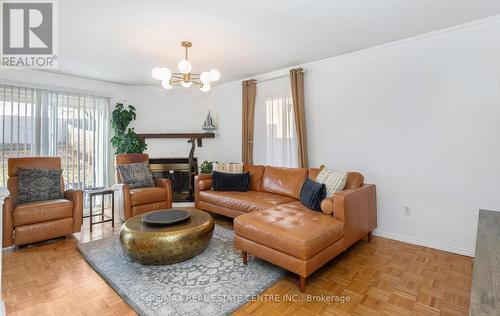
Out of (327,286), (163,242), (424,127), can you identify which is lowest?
(327,286)

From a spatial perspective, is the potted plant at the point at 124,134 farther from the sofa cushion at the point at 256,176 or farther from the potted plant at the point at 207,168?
the sofa cushion at the point at 256,176

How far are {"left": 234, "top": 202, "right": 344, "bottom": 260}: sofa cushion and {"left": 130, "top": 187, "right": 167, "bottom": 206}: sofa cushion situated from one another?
1912 millimetres

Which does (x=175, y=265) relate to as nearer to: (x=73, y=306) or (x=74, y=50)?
(x=73, y=306)

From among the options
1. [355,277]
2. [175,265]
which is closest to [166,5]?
[175,265]

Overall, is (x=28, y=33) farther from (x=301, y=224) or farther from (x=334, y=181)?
(x=334, y=181)

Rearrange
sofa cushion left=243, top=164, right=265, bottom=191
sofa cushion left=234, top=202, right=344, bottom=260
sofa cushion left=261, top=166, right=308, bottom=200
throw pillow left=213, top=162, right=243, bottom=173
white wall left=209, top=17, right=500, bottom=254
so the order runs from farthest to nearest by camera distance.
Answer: throw pillow left=213, top=162, right=243, bottom=173 → sofa cushion left=243, top=164, right=265, bottom=191 → sofa cushion left=261, top=166, right=308, bottom=200 → white wall left=209, top=17, right=500, bottom=254 → sofa cushion left=234, top=202, right=344, bottom=260

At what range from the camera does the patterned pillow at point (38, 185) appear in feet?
9.93

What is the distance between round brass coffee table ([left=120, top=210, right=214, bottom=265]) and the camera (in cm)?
223

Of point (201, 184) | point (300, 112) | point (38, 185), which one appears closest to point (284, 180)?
point (300, 112)

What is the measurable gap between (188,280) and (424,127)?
3016 mm

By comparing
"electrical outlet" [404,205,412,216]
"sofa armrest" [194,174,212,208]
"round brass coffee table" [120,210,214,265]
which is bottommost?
"round brass coffee table" [120,210,214,265]

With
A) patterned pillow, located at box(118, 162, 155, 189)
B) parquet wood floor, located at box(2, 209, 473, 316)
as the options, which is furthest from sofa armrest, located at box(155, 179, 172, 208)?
parquet wood floor, located at box(2, 209, 473, 316)

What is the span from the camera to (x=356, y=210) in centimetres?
260

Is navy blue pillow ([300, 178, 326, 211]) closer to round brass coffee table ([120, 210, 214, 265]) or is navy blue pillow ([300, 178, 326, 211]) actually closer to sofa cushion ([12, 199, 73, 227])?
round brass coffee table ([120, 210, 214, 265])
